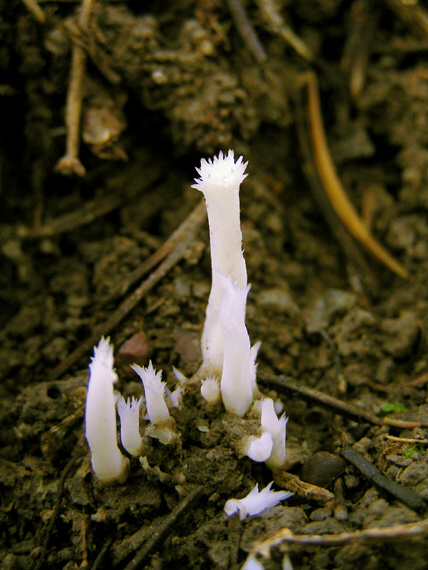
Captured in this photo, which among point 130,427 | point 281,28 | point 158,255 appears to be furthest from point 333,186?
point 130,427

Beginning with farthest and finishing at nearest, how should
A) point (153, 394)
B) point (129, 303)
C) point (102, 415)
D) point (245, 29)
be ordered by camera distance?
point (245, 29) < point (129, 303) < point (153, 394) < point (102, 415)

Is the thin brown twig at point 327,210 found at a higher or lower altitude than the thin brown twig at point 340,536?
higher

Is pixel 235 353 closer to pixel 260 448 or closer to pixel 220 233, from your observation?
pixel 260 448

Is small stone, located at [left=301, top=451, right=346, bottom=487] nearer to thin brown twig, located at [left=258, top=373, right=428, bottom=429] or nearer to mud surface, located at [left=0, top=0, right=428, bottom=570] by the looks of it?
mud surface, located at [left=0, top=0, right=428, bottom=570]

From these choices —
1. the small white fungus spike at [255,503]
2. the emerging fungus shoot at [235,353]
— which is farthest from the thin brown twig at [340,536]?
the emerging fungus shoot at [235,353]

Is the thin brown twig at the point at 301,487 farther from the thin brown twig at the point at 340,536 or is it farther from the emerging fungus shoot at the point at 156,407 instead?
the emerging fungus shoot at the point at 156,407

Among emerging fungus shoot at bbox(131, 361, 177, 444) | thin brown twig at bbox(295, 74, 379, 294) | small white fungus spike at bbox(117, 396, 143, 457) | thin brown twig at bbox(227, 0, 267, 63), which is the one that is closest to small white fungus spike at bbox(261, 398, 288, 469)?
emerging fungus shoot at bbox(131, 361, 177, 444)

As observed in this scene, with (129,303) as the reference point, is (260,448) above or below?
below
